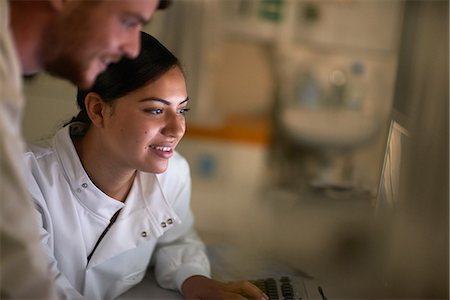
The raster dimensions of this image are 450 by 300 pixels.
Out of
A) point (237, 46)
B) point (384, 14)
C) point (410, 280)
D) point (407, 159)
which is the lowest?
point (410, 280)

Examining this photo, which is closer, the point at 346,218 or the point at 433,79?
the point at 433,79

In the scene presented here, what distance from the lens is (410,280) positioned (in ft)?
4.02

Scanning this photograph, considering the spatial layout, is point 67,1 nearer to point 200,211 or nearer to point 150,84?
point 150,84

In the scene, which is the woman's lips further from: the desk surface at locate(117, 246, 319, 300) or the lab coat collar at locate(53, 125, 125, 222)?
the desk surface at locate(117, 246, 319, 300)

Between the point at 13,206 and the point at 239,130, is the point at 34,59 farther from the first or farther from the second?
the point at 239,130

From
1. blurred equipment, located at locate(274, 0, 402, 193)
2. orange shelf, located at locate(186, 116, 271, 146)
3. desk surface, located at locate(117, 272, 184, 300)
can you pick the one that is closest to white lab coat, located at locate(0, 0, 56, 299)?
desk surface, located at locate(117, 272, 184, 300)

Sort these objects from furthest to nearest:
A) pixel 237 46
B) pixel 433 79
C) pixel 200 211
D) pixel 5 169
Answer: pixel 237 46
pixel 433 79
pixel 200 211
pixel 5 169

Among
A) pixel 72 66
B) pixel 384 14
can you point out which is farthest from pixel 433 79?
pixel 384 14

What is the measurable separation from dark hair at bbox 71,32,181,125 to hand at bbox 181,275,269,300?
31 cm

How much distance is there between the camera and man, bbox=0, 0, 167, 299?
0.57 meters

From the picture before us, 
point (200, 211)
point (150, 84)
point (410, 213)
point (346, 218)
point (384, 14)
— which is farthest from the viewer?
point (384, 14)

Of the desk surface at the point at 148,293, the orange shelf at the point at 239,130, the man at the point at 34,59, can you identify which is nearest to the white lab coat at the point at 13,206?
the man at the point at 34,59

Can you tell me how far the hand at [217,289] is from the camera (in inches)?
32.6

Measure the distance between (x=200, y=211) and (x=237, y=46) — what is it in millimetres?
1593
